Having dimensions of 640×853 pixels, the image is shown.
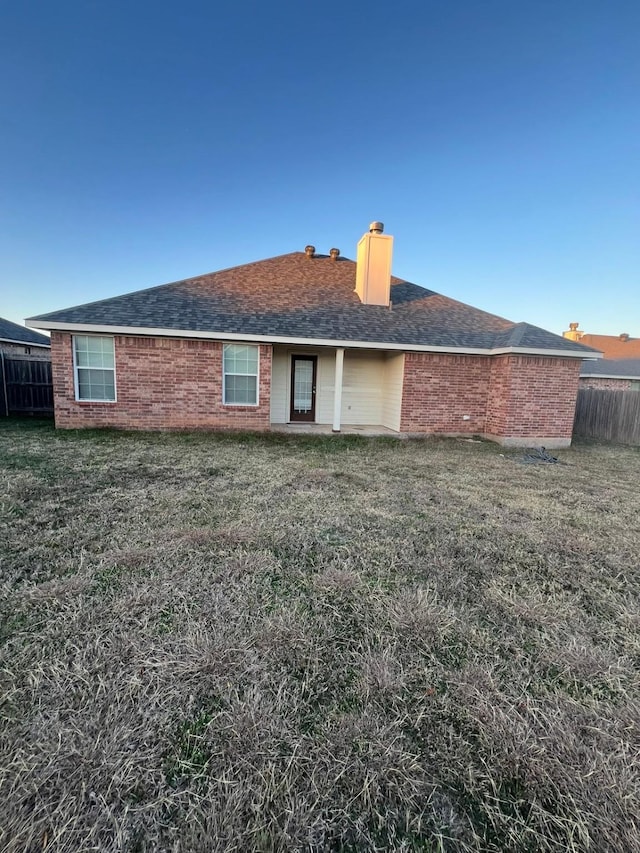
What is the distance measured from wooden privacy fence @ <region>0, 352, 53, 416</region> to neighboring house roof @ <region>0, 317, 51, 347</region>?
344cm

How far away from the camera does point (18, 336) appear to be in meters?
15.4

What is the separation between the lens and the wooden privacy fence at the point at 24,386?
11625mm

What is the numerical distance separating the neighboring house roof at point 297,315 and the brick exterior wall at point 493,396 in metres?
0.48

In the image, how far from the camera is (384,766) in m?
1.44

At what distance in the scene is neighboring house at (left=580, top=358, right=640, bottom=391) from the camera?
1916 centimetres

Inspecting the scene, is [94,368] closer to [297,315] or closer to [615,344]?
[297,315]

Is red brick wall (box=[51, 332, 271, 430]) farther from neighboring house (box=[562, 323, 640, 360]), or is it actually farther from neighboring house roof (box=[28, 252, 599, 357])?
neighboring house (box=[562, 323, 640, 360])

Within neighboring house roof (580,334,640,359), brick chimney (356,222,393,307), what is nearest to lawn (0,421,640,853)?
brick chimney (356,222,393,307)

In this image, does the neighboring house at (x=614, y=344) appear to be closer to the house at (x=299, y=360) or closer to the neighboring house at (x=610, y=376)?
the neighboring house at (x=610, y=376)

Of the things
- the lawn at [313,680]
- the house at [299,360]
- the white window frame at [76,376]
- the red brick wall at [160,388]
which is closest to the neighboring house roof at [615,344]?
the house at [299,360]

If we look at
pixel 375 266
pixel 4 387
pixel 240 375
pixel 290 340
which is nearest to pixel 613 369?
pixel 375 266

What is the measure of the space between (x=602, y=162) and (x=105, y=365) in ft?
46.7

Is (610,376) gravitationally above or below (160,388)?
above

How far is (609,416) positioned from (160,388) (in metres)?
13.8
